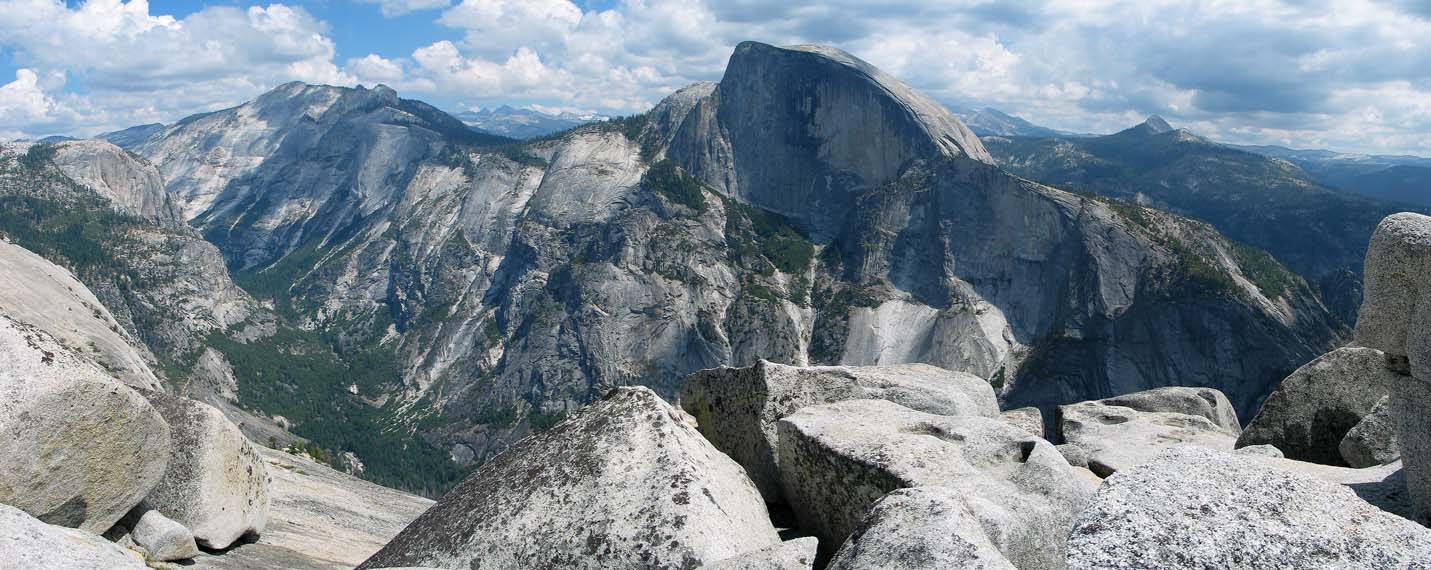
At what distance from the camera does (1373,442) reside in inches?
526

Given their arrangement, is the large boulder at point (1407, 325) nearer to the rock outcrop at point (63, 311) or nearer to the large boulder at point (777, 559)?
the large boulder at point (777, 559)

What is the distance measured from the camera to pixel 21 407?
10.1 metres

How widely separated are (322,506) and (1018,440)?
17.1 meters

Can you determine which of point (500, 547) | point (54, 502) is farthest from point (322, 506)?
point (500, 547)

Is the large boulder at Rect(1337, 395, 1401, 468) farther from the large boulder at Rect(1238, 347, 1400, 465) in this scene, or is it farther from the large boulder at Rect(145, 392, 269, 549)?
the large boulder at Rect(145, 392, 269, 549)

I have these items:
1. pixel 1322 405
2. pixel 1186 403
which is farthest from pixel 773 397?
pixel 1186 403

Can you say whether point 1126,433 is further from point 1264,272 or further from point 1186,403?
point 1264,272

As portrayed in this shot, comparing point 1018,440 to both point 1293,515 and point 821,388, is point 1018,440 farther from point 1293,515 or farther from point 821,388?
point 1293,515

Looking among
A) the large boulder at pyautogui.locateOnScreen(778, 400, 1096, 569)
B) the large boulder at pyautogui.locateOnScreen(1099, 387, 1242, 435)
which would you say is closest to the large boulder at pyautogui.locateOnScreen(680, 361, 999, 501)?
the large boulder at pyautogui.locateOnScreen(778, 400, 1096, 569)

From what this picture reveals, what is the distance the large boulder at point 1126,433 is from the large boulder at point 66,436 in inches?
652

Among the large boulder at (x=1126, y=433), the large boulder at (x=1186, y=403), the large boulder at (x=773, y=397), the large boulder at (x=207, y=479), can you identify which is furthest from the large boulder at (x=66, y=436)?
the large boulder at (x=1186, y=403)

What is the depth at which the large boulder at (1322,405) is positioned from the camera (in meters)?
16.3

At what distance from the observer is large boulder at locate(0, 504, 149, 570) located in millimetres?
7160

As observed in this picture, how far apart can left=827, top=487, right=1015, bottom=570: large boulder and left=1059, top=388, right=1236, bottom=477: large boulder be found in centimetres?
940
